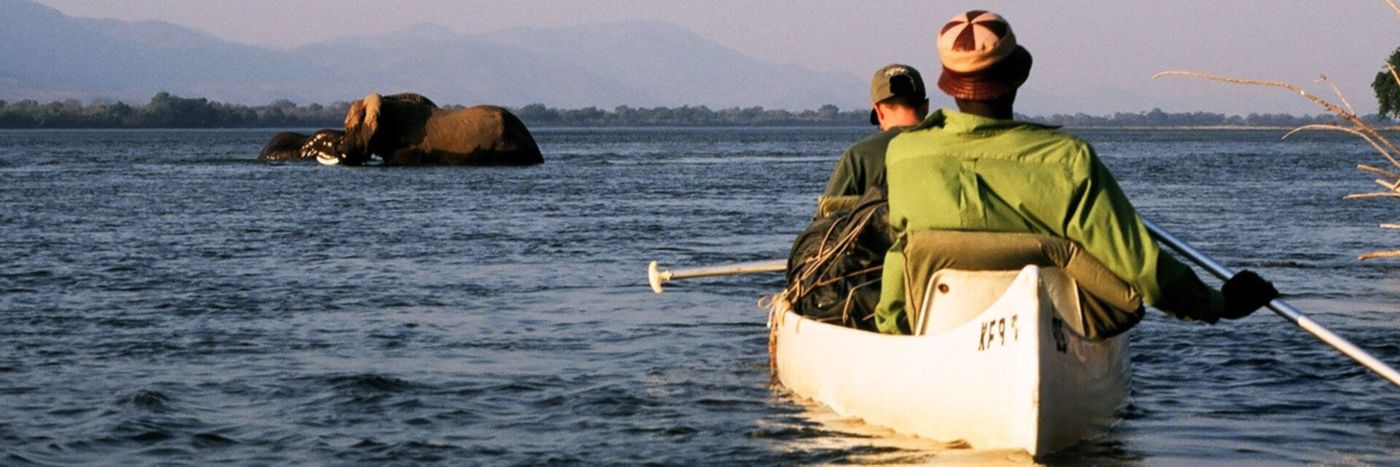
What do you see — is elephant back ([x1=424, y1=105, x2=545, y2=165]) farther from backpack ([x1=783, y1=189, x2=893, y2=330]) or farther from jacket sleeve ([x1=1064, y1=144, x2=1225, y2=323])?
jacket sleeve ([x1=1064, y1=144, x2=1225, y2=323])

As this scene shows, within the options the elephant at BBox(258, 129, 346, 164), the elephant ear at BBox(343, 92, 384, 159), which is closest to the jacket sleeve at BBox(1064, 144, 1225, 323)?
the elephant ear at BBox(343, 92, 384, 159)

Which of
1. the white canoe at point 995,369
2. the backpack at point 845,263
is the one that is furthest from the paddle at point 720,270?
the white canoe at point 995,369

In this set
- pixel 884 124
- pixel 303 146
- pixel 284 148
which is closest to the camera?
pixel 884 124

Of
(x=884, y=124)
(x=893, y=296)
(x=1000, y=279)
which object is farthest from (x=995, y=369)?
(x=884, y=124)

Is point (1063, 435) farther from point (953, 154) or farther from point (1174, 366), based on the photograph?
point (1174, 366)

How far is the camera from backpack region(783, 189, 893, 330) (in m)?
9.84

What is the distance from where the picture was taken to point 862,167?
10.2m

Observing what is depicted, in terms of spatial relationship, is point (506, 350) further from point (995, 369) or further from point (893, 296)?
point (995, 369)

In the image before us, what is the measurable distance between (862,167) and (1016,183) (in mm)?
2481

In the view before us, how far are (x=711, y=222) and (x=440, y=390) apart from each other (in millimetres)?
15739

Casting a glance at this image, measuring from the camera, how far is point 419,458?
959 centimetres

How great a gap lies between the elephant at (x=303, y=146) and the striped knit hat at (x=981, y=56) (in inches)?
1771

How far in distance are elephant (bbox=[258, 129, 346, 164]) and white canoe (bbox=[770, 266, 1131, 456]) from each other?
43912 mm

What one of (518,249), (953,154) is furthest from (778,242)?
(953,154)
